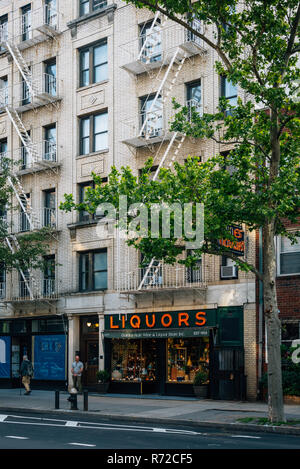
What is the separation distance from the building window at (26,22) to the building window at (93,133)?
21.5ft

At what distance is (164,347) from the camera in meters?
→ 26.3

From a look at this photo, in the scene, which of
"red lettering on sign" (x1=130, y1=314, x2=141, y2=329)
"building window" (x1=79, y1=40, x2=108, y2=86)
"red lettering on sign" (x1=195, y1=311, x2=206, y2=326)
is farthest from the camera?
"building window" (x1=79, y1=40, x2=108, y2=86)

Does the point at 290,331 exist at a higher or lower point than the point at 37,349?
higher

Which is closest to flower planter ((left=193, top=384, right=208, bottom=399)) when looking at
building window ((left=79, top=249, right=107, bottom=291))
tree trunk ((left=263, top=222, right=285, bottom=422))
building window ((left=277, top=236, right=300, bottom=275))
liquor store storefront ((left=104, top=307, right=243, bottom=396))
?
liquor store storefront ((left=104, top=307, right=243, bottom=396))

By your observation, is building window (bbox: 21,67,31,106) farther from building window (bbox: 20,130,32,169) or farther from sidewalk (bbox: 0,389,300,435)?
sidewalk (bbox: 0,389,300,435)

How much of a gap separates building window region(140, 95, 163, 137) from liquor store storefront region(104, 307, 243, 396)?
746cm

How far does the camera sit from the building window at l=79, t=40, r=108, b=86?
30453 mm

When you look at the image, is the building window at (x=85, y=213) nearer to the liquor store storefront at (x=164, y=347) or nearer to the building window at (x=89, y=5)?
the liquor store storefront at (x=164, y=347)

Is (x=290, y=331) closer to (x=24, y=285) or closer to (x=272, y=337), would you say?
(x=272, y=337)

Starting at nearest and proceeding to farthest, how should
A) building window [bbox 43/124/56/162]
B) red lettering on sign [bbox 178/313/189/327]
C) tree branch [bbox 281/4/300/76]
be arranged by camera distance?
tree branch [bbox 281/4/300/76] < red lettering on sign [bbox 178/313/189/327] < building window [bbox 43/124/56/162]

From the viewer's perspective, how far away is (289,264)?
23.1m

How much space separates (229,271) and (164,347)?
437 cm

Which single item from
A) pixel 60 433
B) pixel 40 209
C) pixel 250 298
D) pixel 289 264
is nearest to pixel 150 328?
pixel 250 298

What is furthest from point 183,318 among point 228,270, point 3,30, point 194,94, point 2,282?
point 3,30
